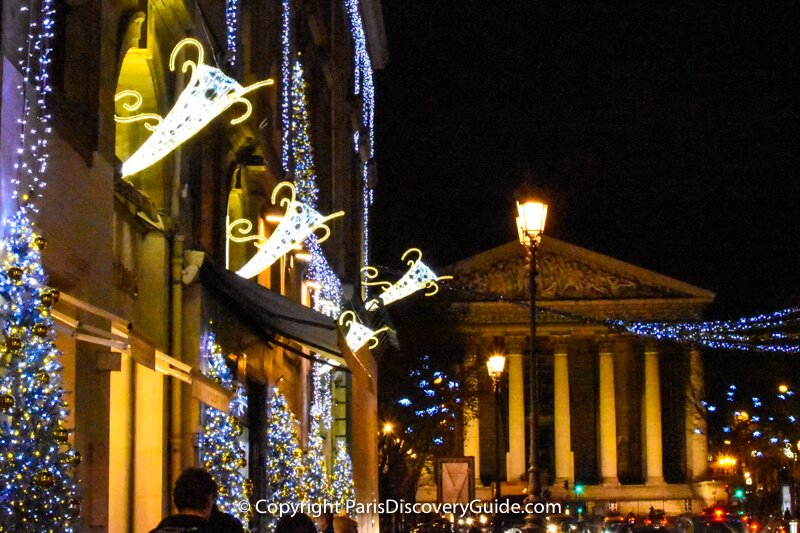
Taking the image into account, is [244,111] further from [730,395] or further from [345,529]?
[730,395]

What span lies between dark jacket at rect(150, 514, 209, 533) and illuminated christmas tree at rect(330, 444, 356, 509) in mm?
17925

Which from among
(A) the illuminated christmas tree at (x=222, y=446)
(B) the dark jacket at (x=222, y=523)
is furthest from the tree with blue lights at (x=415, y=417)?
(B) the dark jacket at (x=222, y=523)

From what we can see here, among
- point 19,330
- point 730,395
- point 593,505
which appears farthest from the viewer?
point 593,505

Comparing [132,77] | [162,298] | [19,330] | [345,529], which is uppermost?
[132,77]

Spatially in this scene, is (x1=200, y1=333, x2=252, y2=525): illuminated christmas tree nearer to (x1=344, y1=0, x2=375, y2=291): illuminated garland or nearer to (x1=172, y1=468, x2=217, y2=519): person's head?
(x1=172, y1=468, x2=217, y2=519): person's head

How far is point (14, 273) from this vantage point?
29.5 ft

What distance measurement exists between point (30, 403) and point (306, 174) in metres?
17.8

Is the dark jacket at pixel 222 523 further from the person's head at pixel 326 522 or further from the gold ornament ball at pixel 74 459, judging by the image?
the person's head at pixel 326 522

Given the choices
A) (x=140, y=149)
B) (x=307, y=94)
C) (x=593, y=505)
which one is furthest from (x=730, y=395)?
(x=140, y=149)

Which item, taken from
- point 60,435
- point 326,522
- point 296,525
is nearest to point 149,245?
point 326,522

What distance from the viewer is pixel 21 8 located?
1012 centimetres

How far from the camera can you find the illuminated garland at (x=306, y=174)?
2538cm

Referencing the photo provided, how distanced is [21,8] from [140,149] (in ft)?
13.2

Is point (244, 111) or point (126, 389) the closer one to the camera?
point (126, 389)
